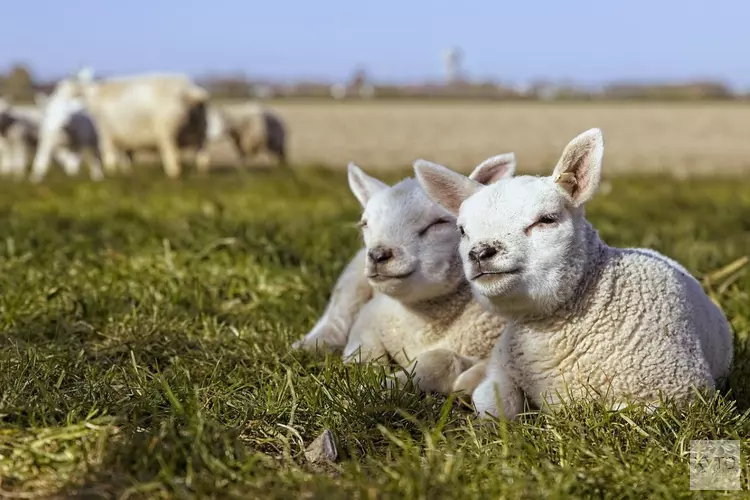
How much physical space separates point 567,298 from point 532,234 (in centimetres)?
32

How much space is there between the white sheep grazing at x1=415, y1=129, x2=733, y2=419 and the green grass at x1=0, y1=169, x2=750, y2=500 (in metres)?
0.14

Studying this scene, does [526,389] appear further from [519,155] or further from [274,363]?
[519,155]

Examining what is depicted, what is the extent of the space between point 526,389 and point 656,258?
2.55ft

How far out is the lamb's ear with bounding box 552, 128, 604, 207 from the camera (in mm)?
3297

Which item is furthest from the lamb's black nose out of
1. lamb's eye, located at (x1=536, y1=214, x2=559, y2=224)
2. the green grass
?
the green grass

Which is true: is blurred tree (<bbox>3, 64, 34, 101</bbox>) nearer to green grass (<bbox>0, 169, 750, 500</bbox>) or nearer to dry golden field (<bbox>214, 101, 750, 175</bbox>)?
dry golden field (<bbox>214, 101, 750, 175</bbox>)

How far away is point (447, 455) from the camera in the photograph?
303cm

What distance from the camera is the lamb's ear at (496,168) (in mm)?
3926

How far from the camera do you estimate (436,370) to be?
12.4 feet

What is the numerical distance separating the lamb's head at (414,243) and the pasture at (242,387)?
1.27 ft

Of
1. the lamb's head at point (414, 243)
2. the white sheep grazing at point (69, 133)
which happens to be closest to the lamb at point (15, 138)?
the white sheep grazing at point (69, 133)

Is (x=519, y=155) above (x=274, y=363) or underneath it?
underneath

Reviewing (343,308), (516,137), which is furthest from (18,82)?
(343,308)

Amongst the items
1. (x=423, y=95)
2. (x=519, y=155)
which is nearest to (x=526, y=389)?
(x=519, y=155)
